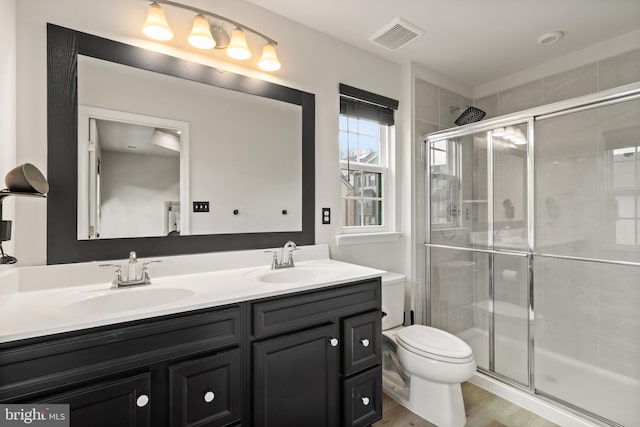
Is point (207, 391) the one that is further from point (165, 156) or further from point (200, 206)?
point (165, 156)

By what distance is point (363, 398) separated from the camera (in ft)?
5.15

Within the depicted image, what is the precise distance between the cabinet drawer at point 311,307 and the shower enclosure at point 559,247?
47.4 inches

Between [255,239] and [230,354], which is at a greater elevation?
[255,239]

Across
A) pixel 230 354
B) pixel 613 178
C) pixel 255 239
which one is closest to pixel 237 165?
pixel 255 239

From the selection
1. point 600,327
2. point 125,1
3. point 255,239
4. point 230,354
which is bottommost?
point 600,327

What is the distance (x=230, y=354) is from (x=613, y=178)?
2.38 metres

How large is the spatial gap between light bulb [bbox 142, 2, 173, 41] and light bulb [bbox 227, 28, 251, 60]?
309mm

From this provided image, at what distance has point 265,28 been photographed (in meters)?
1.83

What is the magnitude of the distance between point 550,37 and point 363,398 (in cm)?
259

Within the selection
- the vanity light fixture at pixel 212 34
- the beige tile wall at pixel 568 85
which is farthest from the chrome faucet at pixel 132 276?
the beige tile wall at pixel 568 85

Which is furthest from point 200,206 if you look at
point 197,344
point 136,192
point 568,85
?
point 568,85

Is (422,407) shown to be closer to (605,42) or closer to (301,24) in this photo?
(301,24)

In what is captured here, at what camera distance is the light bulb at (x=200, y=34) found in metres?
1.51

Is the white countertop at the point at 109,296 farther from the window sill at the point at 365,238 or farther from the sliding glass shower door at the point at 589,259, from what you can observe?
the sliding glass shower door at the point at 589,259
